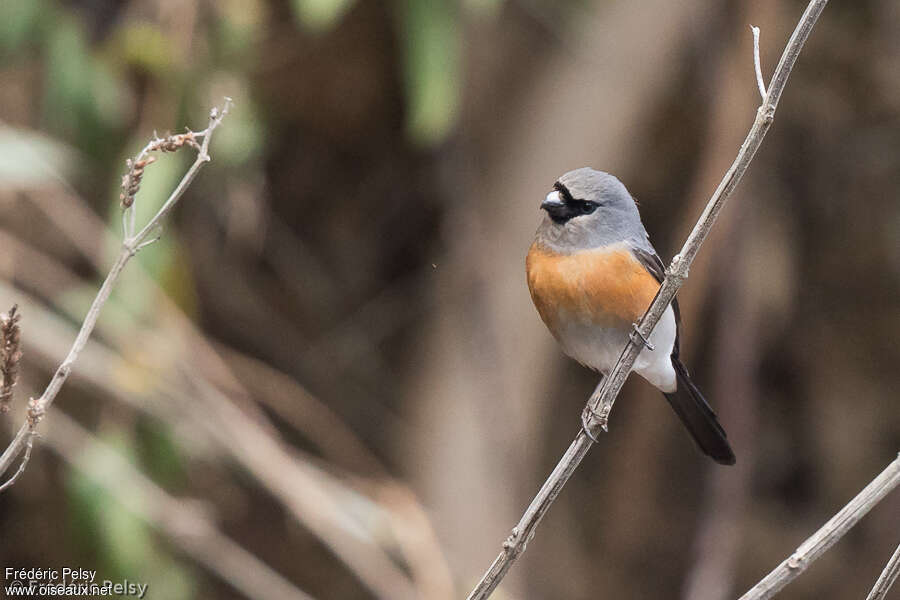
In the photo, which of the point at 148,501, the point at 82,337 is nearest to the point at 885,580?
the point at 82,337

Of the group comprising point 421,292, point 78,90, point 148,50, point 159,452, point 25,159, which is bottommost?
point 159,452

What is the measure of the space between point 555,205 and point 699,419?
2.82 ft

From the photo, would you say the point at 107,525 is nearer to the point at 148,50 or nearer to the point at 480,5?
the point at 148,50

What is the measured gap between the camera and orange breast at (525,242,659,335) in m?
2.20

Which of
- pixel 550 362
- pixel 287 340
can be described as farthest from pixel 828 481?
pixel 287 340

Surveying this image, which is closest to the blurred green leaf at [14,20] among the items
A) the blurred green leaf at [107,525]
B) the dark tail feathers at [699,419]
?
the blurred green leaf at [107,525]

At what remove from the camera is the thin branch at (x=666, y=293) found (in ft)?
4.59

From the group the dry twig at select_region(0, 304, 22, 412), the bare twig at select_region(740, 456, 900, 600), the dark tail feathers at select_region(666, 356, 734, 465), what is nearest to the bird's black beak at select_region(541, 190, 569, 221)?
the dark tail feathers at select_region(666, 356, 734, 465)

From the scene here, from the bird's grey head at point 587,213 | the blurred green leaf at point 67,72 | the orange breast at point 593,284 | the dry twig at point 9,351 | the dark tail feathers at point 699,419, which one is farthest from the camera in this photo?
the blurred green leaf at point 67,72

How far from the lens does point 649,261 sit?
2305mm

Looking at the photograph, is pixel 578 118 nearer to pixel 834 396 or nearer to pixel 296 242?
pixel 296 242

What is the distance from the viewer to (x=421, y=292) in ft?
16.1

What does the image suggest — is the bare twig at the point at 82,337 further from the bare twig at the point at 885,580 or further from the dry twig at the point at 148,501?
the dry twig at the point at 148,501

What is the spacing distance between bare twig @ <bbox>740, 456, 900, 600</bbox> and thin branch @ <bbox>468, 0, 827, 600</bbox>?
308 millimetres
